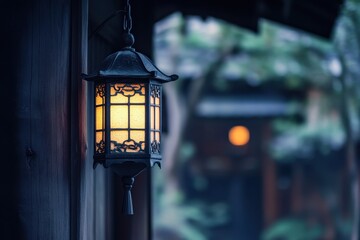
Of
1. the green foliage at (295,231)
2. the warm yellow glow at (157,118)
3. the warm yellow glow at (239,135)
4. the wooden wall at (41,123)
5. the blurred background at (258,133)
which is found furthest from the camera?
the warm yellow glow at (239,135)

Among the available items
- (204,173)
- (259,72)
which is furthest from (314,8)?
(204,173)

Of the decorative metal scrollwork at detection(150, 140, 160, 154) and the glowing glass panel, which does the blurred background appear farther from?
the glowing glass panel

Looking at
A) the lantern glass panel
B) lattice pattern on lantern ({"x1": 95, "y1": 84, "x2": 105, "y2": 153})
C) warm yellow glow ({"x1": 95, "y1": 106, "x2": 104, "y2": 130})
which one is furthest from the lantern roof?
the lantern glass panel

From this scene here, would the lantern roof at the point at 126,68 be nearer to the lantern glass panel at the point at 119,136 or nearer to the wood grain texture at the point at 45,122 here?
the wood grain texture at the point at 45,122

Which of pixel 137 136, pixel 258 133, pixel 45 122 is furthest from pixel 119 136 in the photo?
pixel 258 133

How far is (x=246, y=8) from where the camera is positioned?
10008 millimetres

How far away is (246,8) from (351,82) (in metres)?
8.91

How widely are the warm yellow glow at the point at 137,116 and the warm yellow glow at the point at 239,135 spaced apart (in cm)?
1736

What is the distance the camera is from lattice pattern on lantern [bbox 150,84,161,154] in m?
5.54

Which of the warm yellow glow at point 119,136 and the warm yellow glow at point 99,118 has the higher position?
the warm yellow glow at point 99,118

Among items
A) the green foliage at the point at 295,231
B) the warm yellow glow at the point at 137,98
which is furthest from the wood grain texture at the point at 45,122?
the green foliage at the point at 295,231

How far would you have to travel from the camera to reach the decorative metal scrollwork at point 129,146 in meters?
5.41

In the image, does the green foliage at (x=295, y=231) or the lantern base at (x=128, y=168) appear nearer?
the lantern base at (x=128, y=168)

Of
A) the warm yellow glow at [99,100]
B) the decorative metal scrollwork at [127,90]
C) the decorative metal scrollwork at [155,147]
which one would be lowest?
the decorative metal scrollwork at [155,147]
